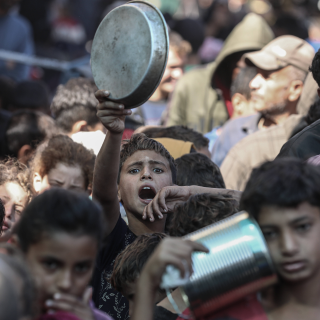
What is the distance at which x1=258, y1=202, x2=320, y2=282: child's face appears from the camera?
1763 mm

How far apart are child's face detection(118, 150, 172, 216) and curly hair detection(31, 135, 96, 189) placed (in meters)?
0.44

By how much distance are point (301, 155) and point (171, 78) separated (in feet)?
13.4

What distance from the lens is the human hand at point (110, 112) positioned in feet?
8.46

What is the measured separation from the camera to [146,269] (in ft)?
5.85

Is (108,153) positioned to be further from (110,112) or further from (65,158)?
(65,158)

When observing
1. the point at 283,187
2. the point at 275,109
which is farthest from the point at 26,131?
the point at 283,187

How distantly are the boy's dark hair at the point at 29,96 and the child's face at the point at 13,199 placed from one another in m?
2.59

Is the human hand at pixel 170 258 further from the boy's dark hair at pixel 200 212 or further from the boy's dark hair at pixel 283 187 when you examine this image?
the boy's dark hair at pixel 200 212

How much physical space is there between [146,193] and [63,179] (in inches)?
24.8

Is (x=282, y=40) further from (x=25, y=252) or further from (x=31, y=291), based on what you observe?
(x=31, y=291)

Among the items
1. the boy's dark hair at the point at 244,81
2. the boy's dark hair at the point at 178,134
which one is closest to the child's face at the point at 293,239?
the boy's dark hair at the point at 178,134

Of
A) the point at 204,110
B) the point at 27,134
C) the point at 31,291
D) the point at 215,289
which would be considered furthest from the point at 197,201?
the point at 204,110

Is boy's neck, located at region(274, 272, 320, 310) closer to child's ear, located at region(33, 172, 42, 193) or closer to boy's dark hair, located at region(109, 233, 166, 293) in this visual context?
boy's dark hair, located at region(109, 233, 166, 293)

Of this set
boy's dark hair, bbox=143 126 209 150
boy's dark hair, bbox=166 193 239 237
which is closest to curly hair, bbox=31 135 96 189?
boy's dark hair, bbox=143 126 209 150
